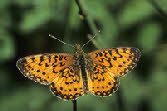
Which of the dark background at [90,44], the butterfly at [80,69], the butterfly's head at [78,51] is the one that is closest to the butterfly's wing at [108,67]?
the butterfly at [80,69]

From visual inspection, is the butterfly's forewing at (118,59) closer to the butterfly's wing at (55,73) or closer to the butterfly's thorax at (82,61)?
the butterfly's thorax at (82,61)

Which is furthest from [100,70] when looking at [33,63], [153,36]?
[153,36]

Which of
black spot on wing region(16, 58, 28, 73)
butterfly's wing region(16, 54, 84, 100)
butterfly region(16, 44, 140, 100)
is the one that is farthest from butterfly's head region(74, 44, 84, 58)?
black spot on wing region(16, 58, 28, 73)

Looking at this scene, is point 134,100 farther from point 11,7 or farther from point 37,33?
point 11,7

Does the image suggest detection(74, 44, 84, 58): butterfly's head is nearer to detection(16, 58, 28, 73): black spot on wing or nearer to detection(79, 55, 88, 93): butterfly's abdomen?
detection(79, 55, 88, 93): butterfly's abdomen

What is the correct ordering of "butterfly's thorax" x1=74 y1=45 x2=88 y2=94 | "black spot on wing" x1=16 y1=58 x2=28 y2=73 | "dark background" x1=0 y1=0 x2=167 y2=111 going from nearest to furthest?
"black spot on wing" x1=16 y1=58 x2=28 y2=73 → "butterfly's thorax" x1=74 y1=45 x2=88 y2=94 → "dark background" x1=0 y1=0 x2=167 y2=111

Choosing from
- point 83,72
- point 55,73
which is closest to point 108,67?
point 83,72
